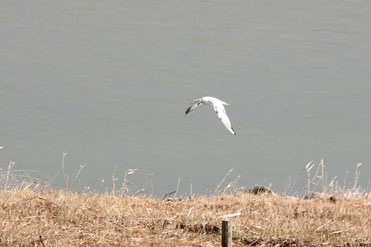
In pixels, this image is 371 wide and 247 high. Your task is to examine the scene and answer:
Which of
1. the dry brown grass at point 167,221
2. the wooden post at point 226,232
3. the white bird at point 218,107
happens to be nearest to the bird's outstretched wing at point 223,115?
the white bird at point 218,107

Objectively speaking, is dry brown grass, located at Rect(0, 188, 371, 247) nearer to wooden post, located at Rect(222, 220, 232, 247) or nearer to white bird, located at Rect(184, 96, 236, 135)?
wooden post, located at Rect(222, 220, 232, 247)

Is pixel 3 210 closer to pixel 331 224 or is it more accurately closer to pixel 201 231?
pixel 201 231

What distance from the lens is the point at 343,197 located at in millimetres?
10891

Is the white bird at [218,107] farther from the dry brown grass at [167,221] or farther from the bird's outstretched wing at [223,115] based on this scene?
the dry brown grass at [167,221]

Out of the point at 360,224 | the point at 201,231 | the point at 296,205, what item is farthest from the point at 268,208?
the point at 201,231

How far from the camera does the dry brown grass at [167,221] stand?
746 centimetres

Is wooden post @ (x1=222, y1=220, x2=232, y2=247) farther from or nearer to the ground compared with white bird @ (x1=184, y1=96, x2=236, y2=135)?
nearer to the ground

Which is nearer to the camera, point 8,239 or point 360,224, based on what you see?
point 8,239

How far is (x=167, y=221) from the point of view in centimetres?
827

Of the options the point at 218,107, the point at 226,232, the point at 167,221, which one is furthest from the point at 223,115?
the point at 167,221

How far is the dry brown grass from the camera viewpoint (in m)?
7.46

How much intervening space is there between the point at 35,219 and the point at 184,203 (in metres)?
2.30

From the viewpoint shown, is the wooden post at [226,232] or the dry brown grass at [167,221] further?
the dry brown grass at [167,221]

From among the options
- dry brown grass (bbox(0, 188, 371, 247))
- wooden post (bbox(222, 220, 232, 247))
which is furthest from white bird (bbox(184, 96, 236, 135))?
dry brown grass (bbox(0, 188, 371, 247))
